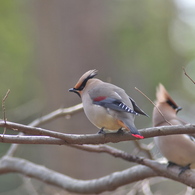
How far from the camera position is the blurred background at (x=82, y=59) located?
624 cm

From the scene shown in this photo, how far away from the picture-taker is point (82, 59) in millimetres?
6527

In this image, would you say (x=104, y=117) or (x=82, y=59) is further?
(x=82, y=59)

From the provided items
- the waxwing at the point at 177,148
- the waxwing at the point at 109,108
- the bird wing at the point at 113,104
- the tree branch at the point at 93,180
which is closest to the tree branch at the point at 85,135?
the waxwing at the point at 109,108

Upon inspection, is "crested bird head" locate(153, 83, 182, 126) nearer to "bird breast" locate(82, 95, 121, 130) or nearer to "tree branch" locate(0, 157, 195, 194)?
"tree branch" locate(0, 157, 195, 194)

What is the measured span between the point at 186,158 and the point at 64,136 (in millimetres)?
1651

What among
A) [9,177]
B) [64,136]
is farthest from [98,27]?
[64,136]

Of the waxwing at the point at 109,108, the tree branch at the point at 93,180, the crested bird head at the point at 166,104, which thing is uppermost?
the waxwing at the point at 109,108

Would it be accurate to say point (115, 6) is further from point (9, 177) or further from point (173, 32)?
point (9, 177)

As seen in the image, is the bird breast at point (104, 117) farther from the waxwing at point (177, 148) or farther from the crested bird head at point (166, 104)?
the crested bird head at point (166, 104)

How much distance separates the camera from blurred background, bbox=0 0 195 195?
6.24 m

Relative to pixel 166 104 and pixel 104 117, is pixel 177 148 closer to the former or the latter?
pixel 166 104

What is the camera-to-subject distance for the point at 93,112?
3113mm

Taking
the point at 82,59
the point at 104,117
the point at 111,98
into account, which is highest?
the point at 82,59

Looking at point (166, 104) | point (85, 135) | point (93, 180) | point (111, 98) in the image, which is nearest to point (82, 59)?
point (166, 104)
